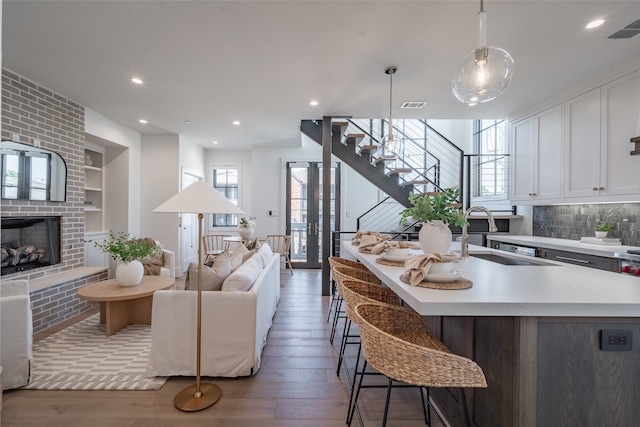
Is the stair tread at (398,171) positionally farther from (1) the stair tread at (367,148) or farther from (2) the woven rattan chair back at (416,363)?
(2) the woven rattan chair back at (416,363)

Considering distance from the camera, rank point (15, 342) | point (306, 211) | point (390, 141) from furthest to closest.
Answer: point (306, 211)
point (390, 141)
point (15, 342)

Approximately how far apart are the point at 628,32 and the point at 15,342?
518 cm

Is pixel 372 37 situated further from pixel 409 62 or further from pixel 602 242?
pixel 602 242

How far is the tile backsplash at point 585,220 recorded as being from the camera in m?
3.22

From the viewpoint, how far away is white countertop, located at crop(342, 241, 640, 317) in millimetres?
1207

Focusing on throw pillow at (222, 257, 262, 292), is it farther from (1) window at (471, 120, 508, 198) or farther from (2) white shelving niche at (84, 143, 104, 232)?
(1) window at (471, 120, 508, 198)

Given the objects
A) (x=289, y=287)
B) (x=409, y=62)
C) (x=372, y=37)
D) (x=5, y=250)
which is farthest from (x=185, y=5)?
(x=289, y=287)

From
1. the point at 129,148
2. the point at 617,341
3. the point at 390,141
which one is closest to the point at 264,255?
the point at 390,141

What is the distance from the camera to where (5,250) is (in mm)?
3234

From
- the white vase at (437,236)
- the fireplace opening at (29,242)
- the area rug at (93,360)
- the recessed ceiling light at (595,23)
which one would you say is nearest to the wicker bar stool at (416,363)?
the white vase at (437,236)

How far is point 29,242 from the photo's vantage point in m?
3.52

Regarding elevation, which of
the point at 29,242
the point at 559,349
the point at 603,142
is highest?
the point at 603,142

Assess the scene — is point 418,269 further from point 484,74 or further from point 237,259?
point 237,259

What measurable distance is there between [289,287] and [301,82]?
3.15 meters
